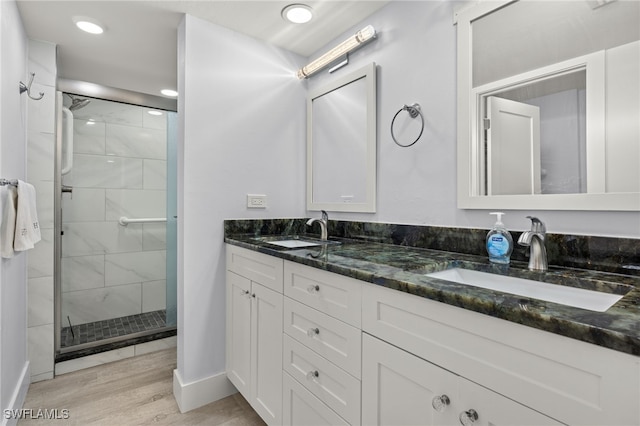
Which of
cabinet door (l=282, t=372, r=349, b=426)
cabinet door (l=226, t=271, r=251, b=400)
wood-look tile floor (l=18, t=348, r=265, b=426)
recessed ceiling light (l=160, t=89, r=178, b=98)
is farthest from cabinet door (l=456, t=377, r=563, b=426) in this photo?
recessed ceiling light (l=160, t=89, r=178, b=98)

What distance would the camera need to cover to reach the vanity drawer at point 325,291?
1060 millimetres

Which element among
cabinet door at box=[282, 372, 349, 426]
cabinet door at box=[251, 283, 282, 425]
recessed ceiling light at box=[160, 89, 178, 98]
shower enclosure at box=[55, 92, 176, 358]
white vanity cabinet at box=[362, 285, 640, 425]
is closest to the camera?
white vanity cabinet at box=[362, 285, 640, 425]

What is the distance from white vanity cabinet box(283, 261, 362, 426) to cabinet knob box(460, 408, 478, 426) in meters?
0.35

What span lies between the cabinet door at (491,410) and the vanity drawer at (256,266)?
85 centimetres

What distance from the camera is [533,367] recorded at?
0.65m

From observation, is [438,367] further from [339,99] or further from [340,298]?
[339,99]

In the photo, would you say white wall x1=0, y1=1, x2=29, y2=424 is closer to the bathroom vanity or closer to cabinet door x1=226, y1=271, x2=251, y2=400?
cabinet door x1=226, y1=271, x2=251, y2=400

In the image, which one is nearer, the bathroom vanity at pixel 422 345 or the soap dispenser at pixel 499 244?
the bathroom vanity at pixel 422 345

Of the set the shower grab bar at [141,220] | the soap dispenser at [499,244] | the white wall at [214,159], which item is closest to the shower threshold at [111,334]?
the shower grab bar at [141,220]

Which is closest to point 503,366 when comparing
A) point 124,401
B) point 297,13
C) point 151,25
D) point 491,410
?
point 491,410

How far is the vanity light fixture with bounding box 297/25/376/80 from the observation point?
179cm

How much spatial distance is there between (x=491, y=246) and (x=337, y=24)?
1533mm

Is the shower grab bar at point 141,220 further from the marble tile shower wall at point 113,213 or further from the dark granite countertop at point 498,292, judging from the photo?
the dark granite countertop at point 498,292

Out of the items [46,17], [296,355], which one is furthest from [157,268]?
[296,355]
